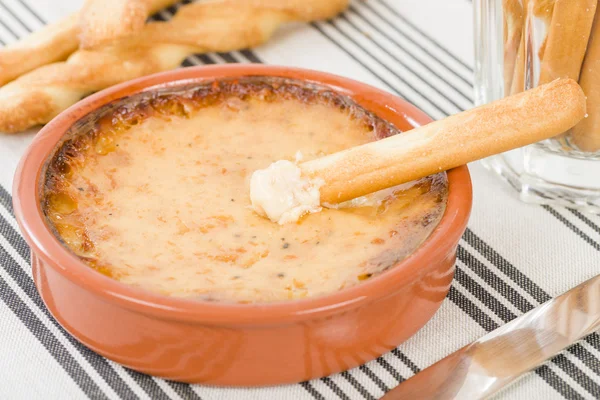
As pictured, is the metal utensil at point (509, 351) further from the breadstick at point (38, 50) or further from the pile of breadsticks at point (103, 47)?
the breadstick at point (38, 50)

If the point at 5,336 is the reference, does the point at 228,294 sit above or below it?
above

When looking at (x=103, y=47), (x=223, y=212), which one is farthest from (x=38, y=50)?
(x=223, y=212)

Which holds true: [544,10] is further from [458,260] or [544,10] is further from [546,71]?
[458,260]

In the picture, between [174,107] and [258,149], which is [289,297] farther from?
[174,107]

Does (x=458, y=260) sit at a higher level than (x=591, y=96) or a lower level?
lower

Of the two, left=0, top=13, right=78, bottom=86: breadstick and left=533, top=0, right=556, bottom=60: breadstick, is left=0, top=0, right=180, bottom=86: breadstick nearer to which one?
left=0, top=13, right=78, bottom=86: breadstick

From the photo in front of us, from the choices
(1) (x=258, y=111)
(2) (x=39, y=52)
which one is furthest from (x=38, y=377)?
(2) (x=39, y=52)

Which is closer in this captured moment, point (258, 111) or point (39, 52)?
point (258, 111)
